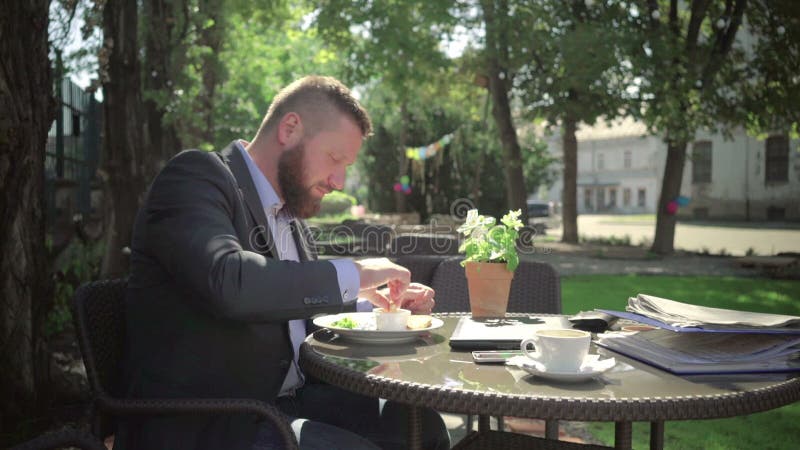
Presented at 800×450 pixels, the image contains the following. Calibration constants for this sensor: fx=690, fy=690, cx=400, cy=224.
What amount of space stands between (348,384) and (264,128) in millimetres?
962

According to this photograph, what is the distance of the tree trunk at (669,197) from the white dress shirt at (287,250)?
15407 mm

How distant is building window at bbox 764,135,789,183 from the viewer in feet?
103

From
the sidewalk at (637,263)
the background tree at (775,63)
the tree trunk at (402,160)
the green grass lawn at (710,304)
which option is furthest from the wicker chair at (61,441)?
the tree trunk at (402,160)

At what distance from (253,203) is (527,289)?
163 centimetres

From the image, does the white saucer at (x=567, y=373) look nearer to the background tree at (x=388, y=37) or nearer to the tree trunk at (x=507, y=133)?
the background tree at (x=388, y=37)

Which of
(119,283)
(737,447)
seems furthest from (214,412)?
(737,447)

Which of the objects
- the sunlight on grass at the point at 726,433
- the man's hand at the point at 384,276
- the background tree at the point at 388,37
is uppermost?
the background tree at the point at 388,37

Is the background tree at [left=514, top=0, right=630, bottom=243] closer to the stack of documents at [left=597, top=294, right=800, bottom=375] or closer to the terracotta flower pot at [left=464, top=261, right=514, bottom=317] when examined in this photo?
the terracotta flower pot at [left=464, top=261, right=514, bottom=317]

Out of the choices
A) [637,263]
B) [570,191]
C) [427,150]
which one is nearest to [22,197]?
[637,263]

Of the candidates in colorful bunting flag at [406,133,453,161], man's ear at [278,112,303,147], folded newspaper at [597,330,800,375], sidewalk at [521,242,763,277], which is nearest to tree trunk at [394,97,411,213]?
colorful bunting flag at [406,133,453,161]

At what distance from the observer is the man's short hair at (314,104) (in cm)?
219

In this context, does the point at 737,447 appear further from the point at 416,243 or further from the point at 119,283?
the point at 119,283

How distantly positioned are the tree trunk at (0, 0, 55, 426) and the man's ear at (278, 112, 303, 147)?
2.05 m

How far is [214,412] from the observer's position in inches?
66.6
